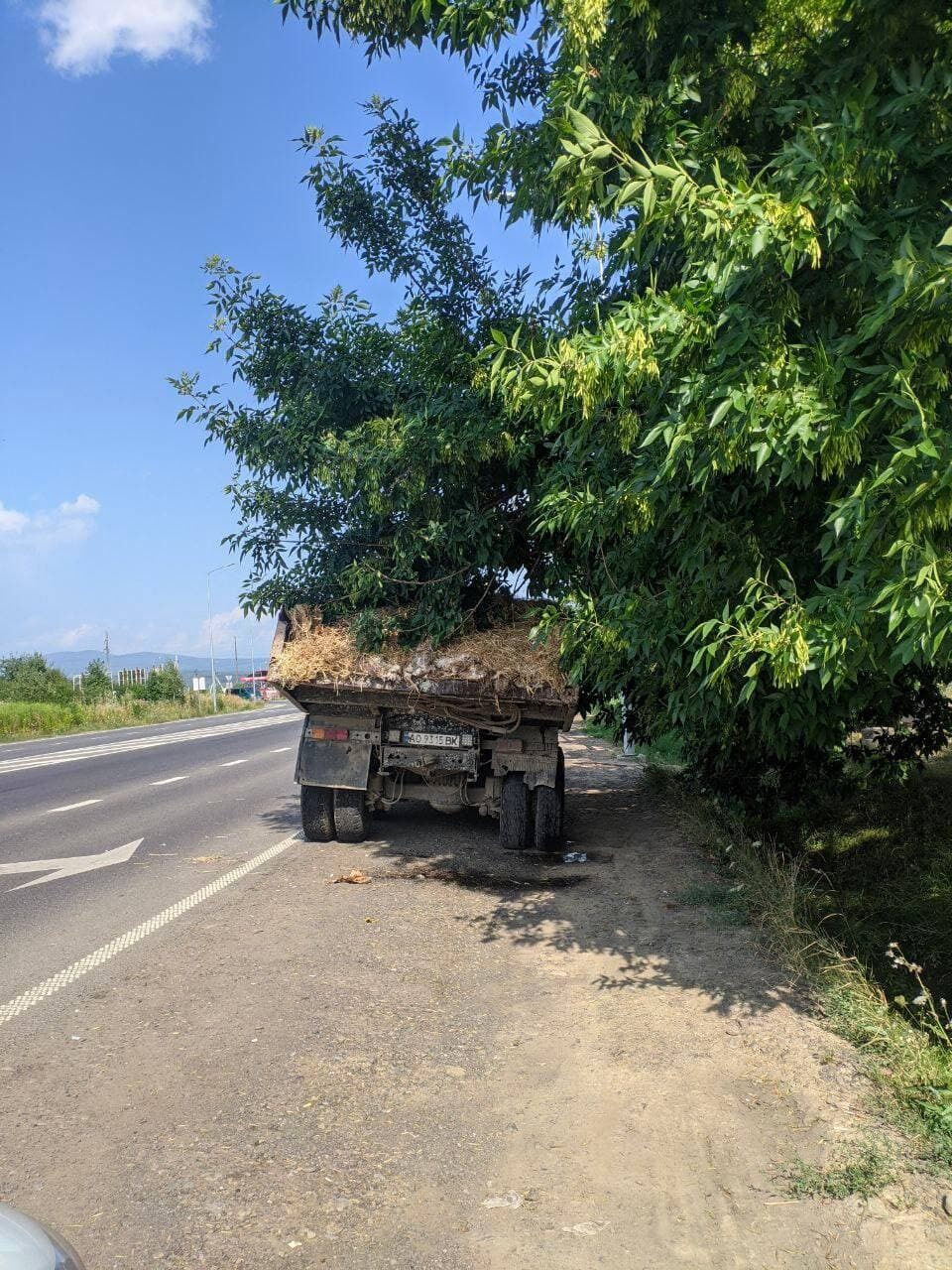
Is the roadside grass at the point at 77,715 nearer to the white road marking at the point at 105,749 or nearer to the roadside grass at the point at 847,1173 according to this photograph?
the white road marking at the point at 105,749

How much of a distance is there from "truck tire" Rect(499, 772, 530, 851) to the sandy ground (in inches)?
93.1

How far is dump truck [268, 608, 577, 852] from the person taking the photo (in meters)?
8.73

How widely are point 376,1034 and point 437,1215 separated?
64.4 inches

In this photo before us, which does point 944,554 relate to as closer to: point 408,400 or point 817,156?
point 817,156

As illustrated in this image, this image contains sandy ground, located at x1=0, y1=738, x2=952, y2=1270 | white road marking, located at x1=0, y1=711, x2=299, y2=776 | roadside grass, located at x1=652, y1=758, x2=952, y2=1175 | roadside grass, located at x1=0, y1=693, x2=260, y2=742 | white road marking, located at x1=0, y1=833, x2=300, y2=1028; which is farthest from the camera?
roadside grass, located at x1=0, y1=693, x2=260, y2=742

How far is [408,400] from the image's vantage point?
874cm

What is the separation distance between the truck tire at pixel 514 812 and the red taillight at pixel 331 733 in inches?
61.0

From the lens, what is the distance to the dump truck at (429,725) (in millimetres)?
8727

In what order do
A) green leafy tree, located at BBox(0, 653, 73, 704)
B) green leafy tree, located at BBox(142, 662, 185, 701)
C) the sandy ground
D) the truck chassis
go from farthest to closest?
green leafy tree, located at BBox(142, 662, 185, 701) < green leafy tree, located at BBox(0, 653, 73, 704) < the truck chassis < the sandy ground

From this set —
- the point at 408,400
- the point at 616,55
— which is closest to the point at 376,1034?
the point at 616,55

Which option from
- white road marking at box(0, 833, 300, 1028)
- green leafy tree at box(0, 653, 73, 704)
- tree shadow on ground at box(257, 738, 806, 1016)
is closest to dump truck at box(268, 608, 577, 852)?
tree shadow on ground at box(257, 738, 806, 1016)

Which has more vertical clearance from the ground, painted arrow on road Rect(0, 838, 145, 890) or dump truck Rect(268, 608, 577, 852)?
dump truck Rect(268, 608, 577, 852)

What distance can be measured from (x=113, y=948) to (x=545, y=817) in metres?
4.25

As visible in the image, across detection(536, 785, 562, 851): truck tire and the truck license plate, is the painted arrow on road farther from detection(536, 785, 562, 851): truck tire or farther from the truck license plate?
detection(536, 785, 562, 851): truck tire
